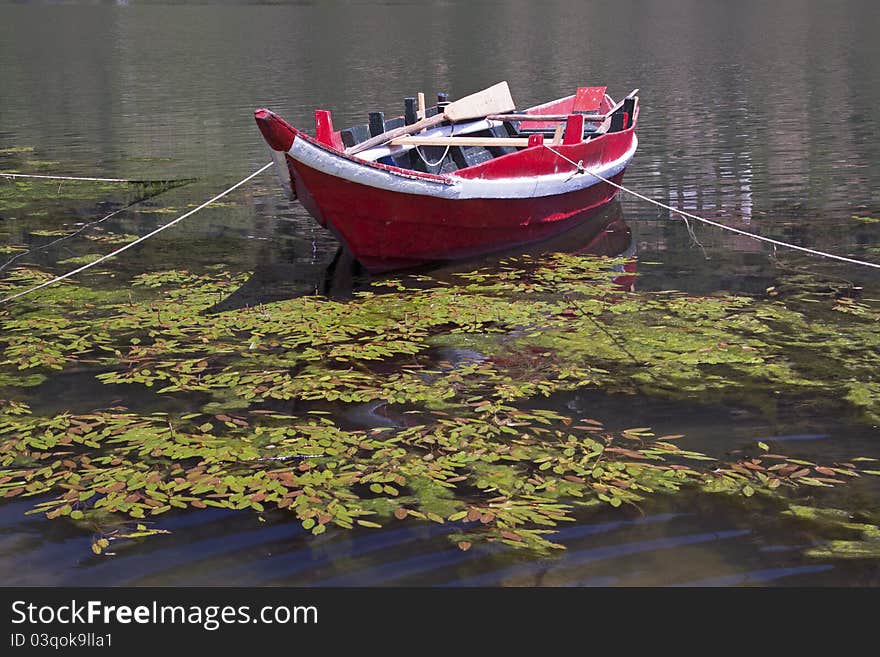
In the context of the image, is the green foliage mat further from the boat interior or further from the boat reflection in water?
the boat interior

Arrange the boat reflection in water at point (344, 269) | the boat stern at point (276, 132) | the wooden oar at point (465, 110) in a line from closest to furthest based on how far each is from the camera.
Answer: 1. the boat stern at point (276, 132)
2. the boat reflection in water at point (344, 269)
3. the wooden oar at point (465, 110)

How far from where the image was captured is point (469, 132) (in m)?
20.6

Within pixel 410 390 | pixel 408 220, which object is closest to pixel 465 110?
pixel 408 220

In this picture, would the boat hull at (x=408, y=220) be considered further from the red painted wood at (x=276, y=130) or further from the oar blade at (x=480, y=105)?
the oar blade at (x=480, y=105)

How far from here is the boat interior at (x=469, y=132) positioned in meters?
17.2

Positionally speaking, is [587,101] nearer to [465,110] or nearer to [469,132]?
[469,132]

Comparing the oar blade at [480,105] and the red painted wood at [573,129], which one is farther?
the oar blade at [480,105]

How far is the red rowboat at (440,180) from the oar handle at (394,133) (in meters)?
0.02

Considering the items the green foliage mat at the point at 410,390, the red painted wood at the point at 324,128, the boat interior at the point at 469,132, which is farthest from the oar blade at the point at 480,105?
the green foliage mat at the point at 410,390

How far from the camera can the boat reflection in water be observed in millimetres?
14727

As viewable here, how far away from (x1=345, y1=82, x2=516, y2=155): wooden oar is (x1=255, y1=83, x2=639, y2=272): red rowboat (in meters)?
0.04

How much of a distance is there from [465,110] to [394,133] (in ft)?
9.02

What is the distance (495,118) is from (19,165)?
13608mm

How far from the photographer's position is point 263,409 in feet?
32.9
